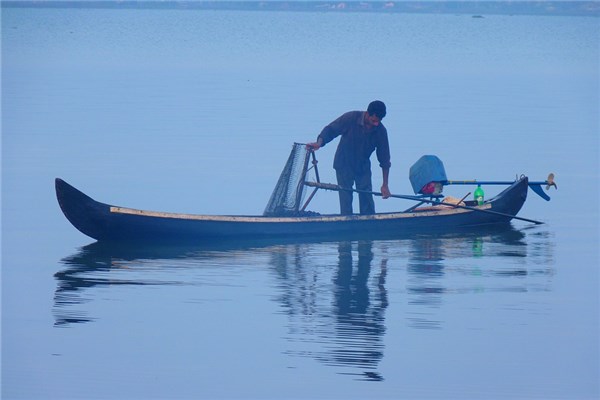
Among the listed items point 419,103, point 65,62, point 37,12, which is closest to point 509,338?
point 419,103

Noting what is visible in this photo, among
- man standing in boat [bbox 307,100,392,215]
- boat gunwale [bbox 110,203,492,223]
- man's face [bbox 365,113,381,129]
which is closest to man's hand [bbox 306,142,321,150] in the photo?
man standing in boat [bbox 307,100,392,215]

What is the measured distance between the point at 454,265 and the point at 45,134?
1027cm

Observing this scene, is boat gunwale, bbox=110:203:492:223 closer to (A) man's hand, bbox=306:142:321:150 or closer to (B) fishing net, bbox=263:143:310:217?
(B) fishing net, bbox=263:143:310:217

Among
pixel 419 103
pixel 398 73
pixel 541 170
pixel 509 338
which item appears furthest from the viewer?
pixel 398 73

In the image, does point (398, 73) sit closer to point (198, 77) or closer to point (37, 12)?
point (198, 77)

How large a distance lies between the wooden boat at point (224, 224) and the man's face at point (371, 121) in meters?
0.85

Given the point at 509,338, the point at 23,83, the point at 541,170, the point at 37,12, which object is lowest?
the point at 509,338

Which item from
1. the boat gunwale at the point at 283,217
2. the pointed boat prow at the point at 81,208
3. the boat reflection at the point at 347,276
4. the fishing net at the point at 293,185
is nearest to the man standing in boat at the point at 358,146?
the fishing net at the point at 293,185

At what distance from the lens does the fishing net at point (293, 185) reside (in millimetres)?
13672

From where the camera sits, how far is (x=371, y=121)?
535 inches

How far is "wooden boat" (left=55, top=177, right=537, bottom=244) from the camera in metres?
13.1

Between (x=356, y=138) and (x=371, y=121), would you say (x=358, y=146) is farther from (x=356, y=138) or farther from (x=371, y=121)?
(x=371, y=121)

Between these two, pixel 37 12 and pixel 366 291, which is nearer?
pixel 366 291

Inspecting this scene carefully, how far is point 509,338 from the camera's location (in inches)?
424
